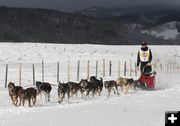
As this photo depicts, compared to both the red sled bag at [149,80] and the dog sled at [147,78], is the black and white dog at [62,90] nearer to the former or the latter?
the dog sled at [147,78]

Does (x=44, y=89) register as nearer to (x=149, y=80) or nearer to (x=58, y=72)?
(x=149, y=80)

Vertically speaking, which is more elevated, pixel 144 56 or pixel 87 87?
pixel 144 56

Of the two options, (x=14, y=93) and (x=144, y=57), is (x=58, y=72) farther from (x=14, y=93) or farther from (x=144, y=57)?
(x=14, y=93)

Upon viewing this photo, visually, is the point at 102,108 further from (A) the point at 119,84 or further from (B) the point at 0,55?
(B) the point at 0,55

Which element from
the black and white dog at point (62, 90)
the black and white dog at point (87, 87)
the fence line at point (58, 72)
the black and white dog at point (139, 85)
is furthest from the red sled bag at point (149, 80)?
the fence line at point (58, 72)

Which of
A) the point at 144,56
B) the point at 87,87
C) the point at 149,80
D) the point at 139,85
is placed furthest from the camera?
the point at 144,56

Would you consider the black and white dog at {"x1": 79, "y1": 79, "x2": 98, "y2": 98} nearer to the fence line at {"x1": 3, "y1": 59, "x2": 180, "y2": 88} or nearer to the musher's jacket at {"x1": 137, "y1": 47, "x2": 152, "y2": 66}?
the musher's jacket at {"x1": 137, "y1": 47, "x2": 152, "y2": 66}

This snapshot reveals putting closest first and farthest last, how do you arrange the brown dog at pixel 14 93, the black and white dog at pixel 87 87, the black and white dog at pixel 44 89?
1. the brown dog at pixel 14 93
2. the black and white dog at pixel 44 89
3. the black and white dog at pixel 87 87

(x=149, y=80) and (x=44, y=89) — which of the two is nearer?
(x=44, y=89)

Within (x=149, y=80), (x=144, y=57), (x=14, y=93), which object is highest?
(x=144, y=57)

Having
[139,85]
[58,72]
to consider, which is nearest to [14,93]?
[139,85]

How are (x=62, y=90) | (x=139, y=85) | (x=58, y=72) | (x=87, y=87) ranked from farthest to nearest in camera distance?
(x=58, y=72)
(x=139, y=85)
(x=87, y=87)
(x=62, y=90)

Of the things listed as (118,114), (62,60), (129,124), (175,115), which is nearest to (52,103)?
(118,114)

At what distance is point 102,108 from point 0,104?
484 centimetres
